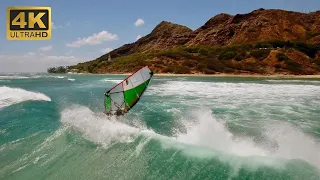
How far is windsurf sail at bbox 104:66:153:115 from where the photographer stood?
1738cm

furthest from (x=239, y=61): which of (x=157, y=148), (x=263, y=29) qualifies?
(x=157, y=148)

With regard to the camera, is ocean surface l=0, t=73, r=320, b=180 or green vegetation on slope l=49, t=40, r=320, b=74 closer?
ocean surface l=0, t=73, r=320, b=180

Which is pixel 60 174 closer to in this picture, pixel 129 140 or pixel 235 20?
pixel 129 140

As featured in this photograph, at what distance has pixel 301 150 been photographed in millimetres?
11703

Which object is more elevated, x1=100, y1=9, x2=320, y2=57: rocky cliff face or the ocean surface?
x1=100, y1=9, x2=320, y2=57: rocky cliff face

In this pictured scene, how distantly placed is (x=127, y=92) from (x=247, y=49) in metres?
106

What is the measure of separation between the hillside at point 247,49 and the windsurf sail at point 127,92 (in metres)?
81.2

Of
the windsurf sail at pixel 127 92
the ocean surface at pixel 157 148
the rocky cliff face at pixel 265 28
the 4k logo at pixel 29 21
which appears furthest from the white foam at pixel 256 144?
the rocky cliff face at pixel 265 28

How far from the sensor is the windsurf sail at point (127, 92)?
17.4 m

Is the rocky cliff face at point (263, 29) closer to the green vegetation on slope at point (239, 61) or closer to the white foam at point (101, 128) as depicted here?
the green vegetation on slope at point (239, 61)

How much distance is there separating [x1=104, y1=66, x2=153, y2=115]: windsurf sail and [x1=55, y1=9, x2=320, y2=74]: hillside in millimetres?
81226

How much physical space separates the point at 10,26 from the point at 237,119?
629 inches

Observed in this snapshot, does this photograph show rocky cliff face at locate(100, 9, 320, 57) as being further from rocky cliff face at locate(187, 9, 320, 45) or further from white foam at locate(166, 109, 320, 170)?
white foam at locate(166, 109, 320, 170)

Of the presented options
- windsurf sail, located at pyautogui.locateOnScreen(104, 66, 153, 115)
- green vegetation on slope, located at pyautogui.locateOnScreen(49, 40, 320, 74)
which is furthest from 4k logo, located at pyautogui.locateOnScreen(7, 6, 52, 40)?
green vegetation on slope, located at pyautogui.locateOnScreen(49, 40, 320, 74)
